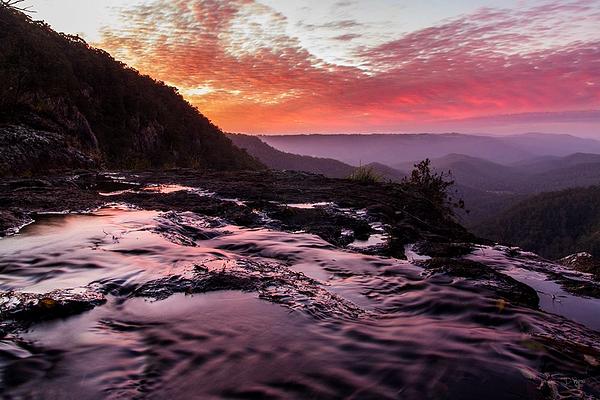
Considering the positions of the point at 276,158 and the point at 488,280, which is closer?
the point at 488,280

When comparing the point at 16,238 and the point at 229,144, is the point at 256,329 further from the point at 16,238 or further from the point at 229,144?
the point at 229,144

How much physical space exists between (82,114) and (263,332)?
87.7 ft

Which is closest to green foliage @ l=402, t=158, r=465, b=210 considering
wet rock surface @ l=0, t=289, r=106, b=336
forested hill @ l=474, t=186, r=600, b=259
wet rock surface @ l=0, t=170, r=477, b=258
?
wet rock surface @ l=0, t=170, r=477, b=258

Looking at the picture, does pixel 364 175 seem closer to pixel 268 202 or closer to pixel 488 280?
pixel 268 202

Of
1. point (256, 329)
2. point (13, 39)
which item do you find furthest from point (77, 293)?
point (13, 39)

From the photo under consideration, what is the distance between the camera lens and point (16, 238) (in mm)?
5070

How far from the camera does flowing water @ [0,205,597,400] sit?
240 cm

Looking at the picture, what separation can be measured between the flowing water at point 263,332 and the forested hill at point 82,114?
8587mm

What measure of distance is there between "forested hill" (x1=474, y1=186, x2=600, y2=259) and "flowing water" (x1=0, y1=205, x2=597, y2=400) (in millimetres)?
122728

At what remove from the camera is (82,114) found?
25141mm

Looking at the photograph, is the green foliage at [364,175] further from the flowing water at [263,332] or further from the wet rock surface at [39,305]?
the wet rock surface at [39,305]

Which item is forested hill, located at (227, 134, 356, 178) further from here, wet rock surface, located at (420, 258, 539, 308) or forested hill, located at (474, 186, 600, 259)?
wet rock surface, located at (420, 258, 539, 308)

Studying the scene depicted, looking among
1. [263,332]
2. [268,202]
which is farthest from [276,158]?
[263,332]

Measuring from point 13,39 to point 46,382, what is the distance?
2793 centimetres
